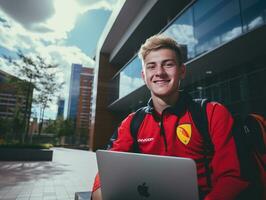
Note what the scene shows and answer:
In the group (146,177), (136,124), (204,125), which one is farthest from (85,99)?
(146,177)

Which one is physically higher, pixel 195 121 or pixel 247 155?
pixel 195 121

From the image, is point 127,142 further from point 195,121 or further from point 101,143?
point 101,143

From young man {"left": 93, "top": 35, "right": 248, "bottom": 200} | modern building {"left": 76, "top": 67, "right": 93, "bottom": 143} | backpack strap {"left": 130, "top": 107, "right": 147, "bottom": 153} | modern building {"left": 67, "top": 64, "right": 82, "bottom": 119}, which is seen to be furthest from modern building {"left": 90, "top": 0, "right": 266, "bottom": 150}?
modern building {"left": 67, "top": 64, "right": 82, "bottom": 119}

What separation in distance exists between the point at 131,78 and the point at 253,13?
967 centimetres

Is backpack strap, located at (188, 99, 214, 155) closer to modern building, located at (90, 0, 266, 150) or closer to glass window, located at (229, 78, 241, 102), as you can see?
modern building, located at (90, 0, 266, 150)

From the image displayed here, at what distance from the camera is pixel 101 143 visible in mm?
23922

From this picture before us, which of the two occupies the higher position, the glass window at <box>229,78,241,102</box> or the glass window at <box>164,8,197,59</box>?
the glass window at <box>164,8,197,59</box>

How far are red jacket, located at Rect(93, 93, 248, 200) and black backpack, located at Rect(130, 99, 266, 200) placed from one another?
33mm

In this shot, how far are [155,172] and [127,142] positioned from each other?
83 cm

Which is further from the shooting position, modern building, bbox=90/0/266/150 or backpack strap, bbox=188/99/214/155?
modern building, bbox=90/0/266/150

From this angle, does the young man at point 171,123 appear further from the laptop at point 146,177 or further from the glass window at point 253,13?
the glass window at point 253,13

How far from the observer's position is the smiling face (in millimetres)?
1766

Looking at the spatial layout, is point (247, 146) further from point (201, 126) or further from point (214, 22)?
point (214, 22)

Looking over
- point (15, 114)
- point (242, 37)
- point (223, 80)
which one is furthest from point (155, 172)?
point (15, 114)
